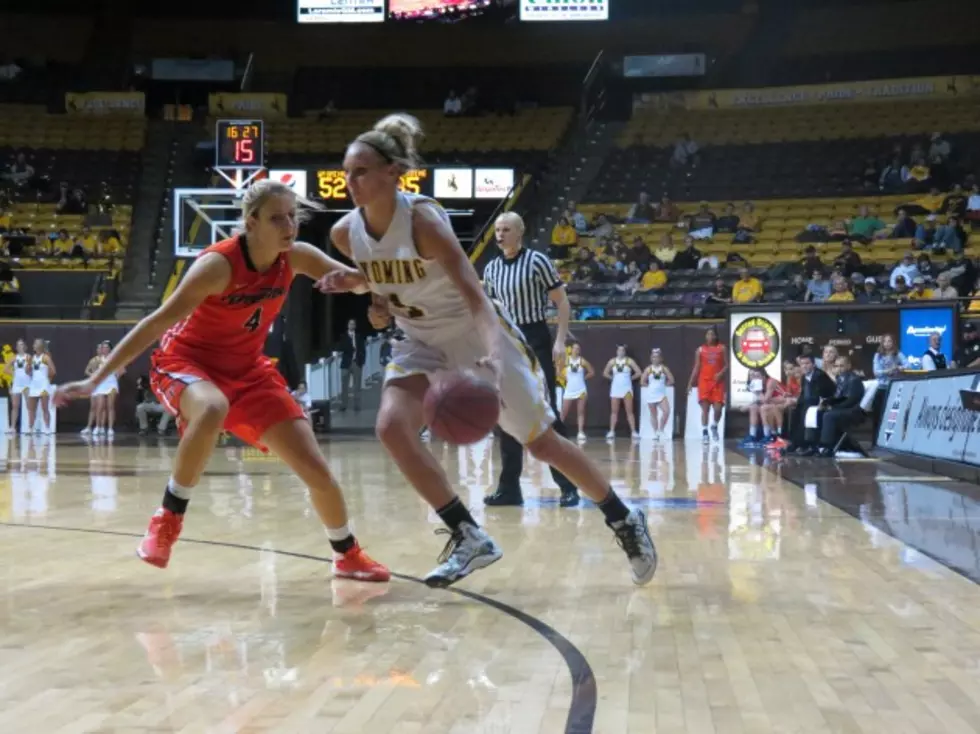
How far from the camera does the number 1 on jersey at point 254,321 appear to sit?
16.2 feet

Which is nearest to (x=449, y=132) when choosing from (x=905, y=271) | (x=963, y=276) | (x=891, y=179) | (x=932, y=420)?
(x=891, y=179)

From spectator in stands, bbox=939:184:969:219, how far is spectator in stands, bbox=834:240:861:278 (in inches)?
85.1

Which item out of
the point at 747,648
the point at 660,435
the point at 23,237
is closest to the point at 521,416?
the point at 747,648

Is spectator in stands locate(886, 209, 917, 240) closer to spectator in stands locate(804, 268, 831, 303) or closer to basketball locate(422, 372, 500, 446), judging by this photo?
spectator in stands locate(804, 268, 831, 303)

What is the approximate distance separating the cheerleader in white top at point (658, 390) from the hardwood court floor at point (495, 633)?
11.6 m

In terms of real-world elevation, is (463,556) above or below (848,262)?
below

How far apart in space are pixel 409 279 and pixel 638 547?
1390 millimetres

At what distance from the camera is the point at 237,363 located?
16.4 feet

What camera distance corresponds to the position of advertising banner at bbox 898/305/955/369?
679 inches

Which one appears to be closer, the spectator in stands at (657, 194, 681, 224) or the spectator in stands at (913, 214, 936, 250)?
the spectator in stands at (913, 214, 936, 250)

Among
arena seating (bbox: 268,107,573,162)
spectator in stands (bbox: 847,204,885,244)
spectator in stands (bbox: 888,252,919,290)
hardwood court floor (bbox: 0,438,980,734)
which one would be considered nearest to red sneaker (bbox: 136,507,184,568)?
hardwood court floor (bbox: 0,438,980,734)

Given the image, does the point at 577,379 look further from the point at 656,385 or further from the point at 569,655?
the point at 569,655

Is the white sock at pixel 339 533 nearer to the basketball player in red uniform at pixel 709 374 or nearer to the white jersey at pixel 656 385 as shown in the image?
the basketball player in red uniform at pixel 709 374

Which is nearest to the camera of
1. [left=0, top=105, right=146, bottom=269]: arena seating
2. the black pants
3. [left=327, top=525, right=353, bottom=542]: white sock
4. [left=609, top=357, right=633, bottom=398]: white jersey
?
[left=327, top=525, right=353, bottom=542]: white sock
